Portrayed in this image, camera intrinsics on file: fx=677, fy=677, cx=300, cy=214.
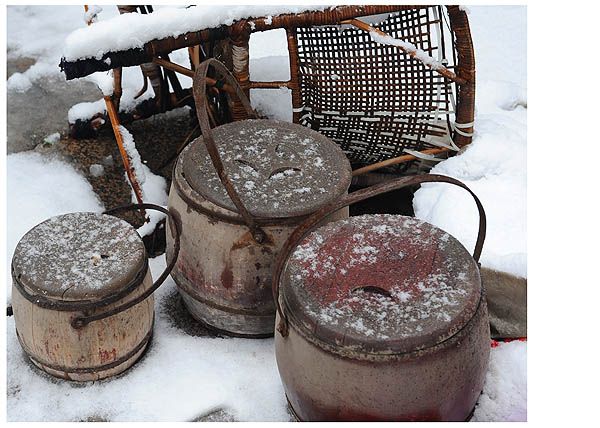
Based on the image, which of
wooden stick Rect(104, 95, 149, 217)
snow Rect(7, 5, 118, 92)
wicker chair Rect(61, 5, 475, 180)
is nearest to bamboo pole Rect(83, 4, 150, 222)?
wooden stick Rect(104, 95, 149, 217)

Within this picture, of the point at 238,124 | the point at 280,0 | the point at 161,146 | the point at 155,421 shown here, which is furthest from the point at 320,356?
the point at 161,146

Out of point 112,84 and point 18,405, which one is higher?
point 112,84

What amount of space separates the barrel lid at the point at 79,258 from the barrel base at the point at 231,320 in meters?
0.36

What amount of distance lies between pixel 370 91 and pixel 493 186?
0.84 metres

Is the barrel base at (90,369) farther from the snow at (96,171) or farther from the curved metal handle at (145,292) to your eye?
the snow at (96,171)

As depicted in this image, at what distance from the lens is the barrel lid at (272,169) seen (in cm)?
259

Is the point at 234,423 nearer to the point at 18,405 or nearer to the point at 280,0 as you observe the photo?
the point at 18,405

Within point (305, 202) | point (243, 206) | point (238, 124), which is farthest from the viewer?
point (238, 124)

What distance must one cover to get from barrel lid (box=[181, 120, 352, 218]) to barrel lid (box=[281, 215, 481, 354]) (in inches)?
7.2

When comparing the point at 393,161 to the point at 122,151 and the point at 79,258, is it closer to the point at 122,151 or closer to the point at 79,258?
the point at 122,151

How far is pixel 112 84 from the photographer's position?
3533 mm

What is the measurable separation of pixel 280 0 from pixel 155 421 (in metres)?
2.06

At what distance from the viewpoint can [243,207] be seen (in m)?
2.44

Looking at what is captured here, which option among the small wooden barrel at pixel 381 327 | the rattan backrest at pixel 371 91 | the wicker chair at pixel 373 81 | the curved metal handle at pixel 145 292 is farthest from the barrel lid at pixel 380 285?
the rattan backrest at pixel 371 91
